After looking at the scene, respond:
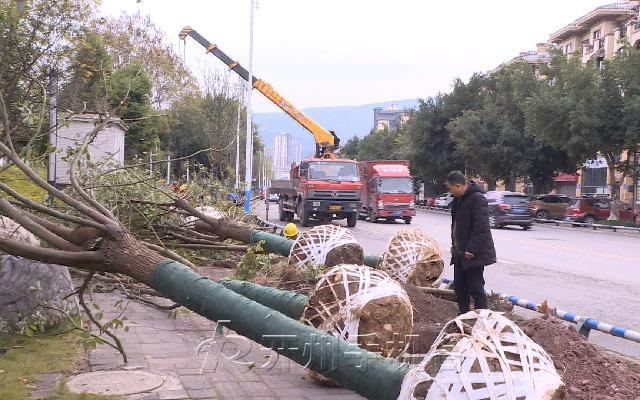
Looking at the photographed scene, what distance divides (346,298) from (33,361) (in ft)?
8.45

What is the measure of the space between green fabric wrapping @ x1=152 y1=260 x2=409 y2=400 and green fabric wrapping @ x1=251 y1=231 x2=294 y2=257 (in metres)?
3.36

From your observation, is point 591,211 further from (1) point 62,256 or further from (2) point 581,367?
(1) point 62,256

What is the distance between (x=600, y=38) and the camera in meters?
51.7

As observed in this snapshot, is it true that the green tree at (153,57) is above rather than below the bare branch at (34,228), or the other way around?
above

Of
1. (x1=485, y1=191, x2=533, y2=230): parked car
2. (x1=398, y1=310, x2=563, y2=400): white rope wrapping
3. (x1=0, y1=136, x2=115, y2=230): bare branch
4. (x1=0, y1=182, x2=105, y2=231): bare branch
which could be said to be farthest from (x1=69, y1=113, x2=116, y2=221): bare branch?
(x1=485, y1=191, x2=533, y2=230): parked car

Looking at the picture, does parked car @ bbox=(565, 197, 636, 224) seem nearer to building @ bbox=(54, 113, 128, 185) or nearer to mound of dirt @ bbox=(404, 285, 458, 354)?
building @ bbox=(54, 113, 128, 185)

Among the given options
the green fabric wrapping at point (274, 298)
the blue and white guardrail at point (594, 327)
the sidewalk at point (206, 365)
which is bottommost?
the sidewalk at point (206, 365)

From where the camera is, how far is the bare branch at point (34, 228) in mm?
4412

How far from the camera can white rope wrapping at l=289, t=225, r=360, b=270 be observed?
22.6ft

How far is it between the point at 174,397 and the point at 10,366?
144cm

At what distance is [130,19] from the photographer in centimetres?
3697

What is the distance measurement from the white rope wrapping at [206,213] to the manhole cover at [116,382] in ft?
10.6

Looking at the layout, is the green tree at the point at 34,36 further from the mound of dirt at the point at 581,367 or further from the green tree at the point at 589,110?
the green tree at the point at 589,110

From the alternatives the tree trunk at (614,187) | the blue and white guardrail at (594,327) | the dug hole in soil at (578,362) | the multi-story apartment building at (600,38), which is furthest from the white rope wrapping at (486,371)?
the multi-story apartment building at (600,38)
